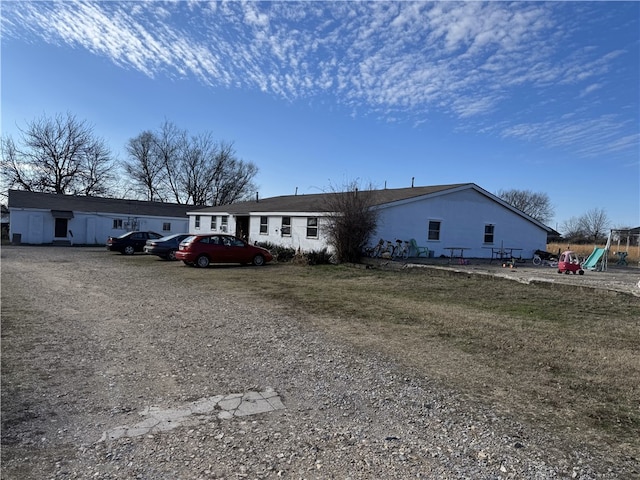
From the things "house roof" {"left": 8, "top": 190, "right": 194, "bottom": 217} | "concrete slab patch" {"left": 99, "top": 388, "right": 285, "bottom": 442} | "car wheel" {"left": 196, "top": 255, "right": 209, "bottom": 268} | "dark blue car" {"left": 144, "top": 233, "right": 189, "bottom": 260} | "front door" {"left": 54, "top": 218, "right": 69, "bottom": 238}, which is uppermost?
"house roof" {"left": 8, "top": 190, "right": 194, "bottom": 217}

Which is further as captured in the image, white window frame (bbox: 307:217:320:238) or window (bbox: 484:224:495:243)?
window (bbox: 484:224:495:243)

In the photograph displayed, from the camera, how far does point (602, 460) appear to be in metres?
3.21

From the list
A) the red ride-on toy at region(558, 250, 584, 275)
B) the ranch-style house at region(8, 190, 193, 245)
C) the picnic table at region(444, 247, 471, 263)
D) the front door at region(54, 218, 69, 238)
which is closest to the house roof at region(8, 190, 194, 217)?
the ranch-style house at region(8, 190, 193, 245)

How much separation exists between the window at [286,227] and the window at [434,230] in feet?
24.8

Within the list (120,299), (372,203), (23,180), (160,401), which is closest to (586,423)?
(160,401)

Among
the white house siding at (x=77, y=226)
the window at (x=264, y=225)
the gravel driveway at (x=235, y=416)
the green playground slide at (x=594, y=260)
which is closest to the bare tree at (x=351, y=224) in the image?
the window at (x=264, y=225)

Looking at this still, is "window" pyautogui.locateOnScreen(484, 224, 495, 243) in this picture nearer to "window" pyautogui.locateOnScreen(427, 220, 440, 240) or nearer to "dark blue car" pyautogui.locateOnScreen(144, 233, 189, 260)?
"window" pyautogui.locateOnScreen(427, 220, 440, 240)

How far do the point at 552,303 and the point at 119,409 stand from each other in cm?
940

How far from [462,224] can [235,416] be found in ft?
69.4

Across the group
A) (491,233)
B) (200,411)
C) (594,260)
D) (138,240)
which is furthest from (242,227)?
(200,411)

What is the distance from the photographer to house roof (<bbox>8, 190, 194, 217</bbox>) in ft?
110

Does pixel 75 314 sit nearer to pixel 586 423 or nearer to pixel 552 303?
pixel 586 423

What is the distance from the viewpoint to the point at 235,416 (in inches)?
150

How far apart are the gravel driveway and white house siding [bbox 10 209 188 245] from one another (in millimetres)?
30728
